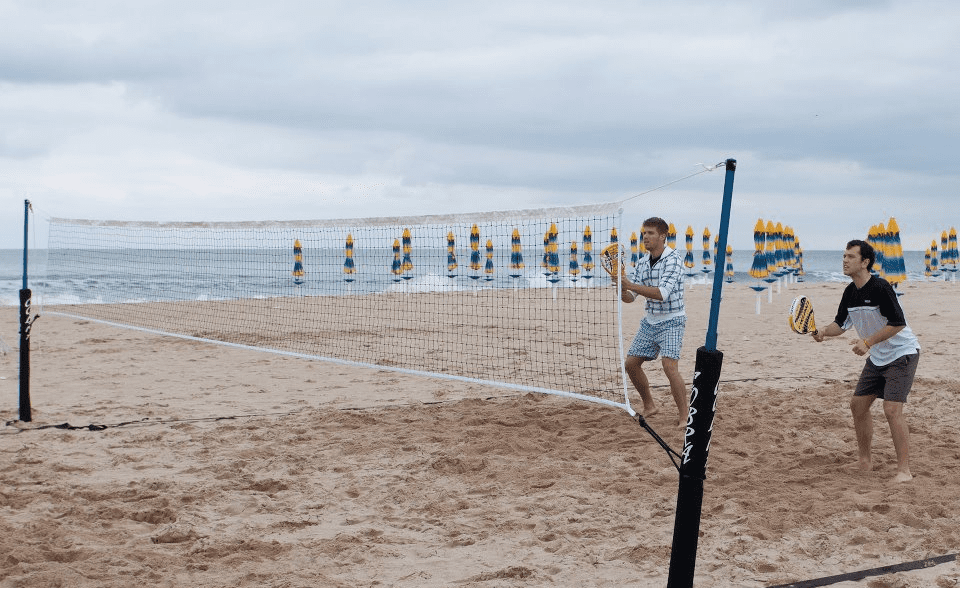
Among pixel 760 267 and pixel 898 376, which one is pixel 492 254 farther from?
pixel 898 376

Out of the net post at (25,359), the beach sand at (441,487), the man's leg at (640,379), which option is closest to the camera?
the beach sand at (441,487)

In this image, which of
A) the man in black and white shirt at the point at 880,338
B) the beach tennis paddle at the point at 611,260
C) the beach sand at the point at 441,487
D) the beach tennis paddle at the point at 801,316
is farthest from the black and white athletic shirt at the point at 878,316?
the beach tennis paddle at the point at 611,260

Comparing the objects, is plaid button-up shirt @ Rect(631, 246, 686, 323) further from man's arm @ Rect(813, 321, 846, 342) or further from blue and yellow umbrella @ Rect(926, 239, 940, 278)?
blue and yellow umbrella @ Rect(926, 239, 940, 278)

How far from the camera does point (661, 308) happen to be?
639 cm

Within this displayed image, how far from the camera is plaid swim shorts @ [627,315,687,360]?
629 cm

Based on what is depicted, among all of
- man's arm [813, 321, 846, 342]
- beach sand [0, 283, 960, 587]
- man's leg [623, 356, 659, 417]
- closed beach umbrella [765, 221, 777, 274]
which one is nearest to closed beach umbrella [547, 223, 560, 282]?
closed beach umbrella [765, 221, 777, 274]

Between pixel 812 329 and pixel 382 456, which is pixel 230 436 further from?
pixel 812 329

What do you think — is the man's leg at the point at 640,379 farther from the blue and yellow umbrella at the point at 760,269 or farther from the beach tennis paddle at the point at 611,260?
the blue and yellow umbrella at the point at 760,269

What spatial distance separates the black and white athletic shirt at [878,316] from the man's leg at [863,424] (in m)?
0.28

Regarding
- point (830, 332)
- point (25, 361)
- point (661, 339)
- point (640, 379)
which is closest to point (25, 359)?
point (25, 361)

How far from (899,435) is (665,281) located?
1.90 m

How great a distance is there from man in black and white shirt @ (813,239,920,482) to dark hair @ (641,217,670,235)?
1.47m

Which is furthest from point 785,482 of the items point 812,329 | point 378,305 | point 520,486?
point 378,305

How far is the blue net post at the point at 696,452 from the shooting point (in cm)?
323
